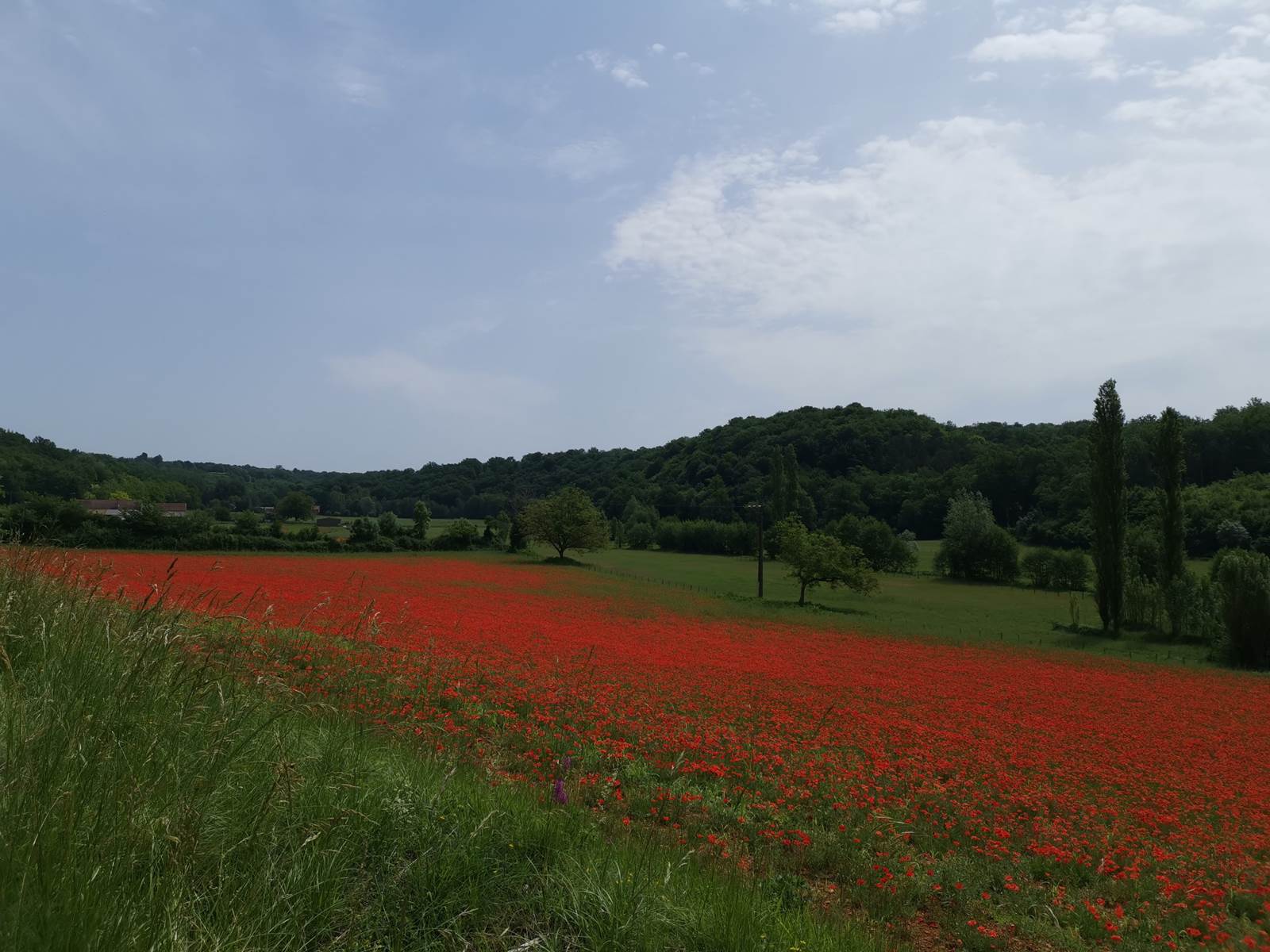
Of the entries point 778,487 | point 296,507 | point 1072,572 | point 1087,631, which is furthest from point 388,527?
point 1072,572

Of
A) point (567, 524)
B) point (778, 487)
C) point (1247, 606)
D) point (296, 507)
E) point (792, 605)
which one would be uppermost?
point (778, 487)

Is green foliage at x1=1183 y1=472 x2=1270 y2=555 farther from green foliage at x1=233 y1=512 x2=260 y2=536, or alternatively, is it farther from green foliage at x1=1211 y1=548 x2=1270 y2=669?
green foliage at x1=233 y1=512 x2=260 y2=536

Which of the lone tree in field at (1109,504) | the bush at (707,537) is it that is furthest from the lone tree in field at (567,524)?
the lone tree in field at (1109,504)

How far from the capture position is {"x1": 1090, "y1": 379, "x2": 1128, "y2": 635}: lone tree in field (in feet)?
134

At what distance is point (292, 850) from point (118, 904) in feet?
2.91

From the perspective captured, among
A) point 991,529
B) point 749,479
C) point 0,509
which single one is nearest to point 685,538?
point 749,479

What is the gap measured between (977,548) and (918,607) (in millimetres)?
25884

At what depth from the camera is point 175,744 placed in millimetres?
3092

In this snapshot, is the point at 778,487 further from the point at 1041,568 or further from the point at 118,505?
the point at 118,505

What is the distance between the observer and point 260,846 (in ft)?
9.37

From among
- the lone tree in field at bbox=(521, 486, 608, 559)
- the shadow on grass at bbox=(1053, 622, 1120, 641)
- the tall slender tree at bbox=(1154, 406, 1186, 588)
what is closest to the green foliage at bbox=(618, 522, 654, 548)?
the lone tree in field at bbox=(521, 486, 608, 559)

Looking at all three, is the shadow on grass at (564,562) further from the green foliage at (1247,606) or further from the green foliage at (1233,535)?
the green foliage at (1233,535)

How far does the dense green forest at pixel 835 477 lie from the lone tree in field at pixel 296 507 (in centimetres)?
558

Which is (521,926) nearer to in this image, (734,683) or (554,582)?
(734,683)
